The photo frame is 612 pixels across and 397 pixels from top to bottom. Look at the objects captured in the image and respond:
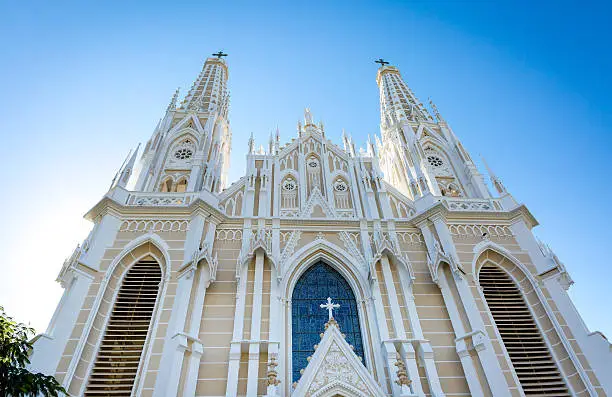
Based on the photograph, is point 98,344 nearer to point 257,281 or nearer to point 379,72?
point 257,281

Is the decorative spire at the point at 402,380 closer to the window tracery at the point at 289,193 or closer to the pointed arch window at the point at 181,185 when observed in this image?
the window tracery at the point at 289,193

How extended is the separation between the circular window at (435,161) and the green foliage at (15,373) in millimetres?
16029

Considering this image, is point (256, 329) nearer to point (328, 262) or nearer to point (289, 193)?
point (328, 262)

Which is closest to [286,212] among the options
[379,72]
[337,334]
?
[337,334]

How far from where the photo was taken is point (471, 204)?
1597 cm

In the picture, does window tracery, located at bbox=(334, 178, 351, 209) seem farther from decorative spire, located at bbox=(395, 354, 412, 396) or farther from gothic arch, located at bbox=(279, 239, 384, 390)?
decorative spire, located at bbox=(395, 354, 412, 396)

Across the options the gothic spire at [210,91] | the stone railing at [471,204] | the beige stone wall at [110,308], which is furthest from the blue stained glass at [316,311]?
the gothic spire at [210,91]

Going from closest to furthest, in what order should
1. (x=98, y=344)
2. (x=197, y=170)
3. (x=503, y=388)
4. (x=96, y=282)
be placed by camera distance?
1. (x=503, y=388)
2. (x=98, y=344)
3. (x=96, y=282)
4. (x=197, y=170)

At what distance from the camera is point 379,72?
26.6 m

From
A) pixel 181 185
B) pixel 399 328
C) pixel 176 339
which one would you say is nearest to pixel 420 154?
pixel 399 328

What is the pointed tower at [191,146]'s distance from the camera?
1664cm

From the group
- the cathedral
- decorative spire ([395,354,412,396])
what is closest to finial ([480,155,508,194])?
the cathedral

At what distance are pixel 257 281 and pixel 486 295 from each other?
733 cm

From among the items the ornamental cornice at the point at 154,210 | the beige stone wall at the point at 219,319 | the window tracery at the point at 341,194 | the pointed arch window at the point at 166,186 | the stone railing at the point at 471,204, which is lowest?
the beige stone wall at the point at 219,319
